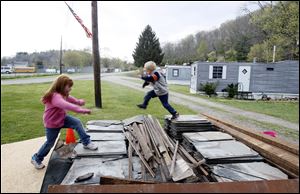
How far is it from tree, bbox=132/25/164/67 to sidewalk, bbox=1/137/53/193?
1628mm

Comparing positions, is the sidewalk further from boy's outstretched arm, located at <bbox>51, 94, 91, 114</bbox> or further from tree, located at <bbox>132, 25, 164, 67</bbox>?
tree, located at <bbox>132, 25, 164, 67</bbox>

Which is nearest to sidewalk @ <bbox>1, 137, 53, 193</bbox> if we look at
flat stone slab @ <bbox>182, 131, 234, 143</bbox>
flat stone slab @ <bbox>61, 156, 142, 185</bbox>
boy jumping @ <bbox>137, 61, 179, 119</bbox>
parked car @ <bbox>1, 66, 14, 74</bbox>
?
flat stone slab @ <bbox>61, 156, 142, 185</bbox>

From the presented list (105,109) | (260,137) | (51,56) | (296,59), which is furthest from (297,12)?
A: (105,109)

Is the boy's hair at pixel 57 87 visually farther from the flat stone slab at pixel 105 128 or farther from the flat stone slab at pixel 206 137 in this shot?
the flat stone slab at pixel 206 137

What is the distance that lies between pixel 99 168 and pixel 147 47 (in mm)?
1415

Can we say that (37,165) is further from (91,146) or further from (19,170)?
(91,146)

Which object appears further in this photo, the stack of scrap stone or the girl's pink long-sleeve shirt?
the stack of scrap stone

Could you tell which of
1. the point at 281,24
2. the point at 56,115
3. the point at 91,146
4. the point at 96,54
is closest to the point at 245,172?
the point at 281,24

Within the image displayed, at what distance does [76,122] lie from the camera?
2.64 m

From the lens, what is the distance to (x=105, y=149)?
256 cm

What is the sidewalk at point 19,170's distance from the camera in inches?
79.5

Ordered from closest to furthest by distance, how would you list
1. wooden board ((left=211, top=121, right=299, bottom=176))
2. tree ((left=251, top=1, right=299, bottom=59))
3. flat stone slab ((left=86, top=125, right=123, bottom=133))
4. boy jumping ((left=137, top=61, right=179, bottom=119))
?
tree ((left=251, top=1, right=299, bottom=59)), wooden board ((left=211, top=121, right=299, bottom=176)), boy jumping ((left=137, top=61, right=179, bottom=119)), flat stone slab ((left=86, top=125, right=123, bottom=133))

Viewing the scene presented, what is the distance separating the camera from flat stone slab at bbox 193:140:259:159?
2078 millimetres

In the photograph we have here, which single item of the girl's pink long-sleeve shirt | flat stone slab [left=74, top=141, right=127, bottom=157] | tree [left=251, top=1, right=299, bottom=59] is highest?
tree [left=251, top=1, right=299, bottom=59]
